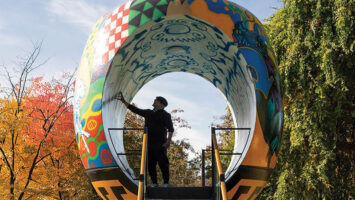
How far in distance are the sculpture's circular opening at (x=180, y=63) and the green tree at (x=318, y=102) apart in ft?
12.2

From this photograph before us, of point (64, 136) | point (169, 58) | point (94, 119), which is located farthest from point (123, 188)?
point (64, 136)

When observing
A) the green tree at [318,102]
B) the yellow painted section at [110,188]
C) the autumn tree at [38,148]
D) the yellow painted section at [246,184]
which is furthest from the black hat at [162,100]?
the autumn tree at [38,148]

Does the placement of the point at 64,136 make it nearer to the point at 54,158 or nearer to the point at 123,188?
the point at 54,158

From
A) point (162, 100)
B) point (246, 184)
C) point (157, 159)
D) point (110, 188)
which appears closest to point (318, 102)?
point (162, 100)

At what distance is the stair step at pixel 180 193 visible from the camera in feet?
19.1

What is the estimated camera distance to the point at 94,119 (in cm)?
557

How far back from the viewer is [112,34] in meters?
5.84

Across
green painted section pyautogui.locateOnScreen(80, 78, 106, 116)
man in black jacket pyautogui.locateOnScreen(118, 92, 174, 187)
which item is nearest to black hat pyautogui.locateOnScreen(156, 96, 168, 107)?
man in black jacket pyautogui.locateOnScreen(118, 92, 174, 187)

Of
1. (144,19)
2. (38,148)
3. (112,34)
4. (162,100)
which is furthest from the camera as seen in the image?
(38,148)

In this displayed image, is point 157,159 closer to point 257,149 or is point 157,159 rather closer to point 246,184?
point 246,184

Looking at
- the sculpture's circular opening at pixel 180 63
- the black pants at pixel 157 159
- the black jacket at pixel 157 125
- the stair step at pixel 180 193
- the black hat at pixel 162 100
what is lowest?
the stair step at pixel 180 193

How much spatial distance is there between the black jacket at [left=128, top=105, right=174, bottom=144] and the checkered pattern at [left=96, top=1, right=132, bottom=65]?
1.39 m

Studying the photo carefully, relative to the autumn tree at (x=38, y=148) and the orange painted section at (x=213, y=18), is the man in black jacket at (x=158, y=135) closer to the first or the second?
the orange painted section at (x=213, y=18)

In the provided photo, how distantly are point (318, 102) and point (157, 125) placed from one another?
21.1 ft
